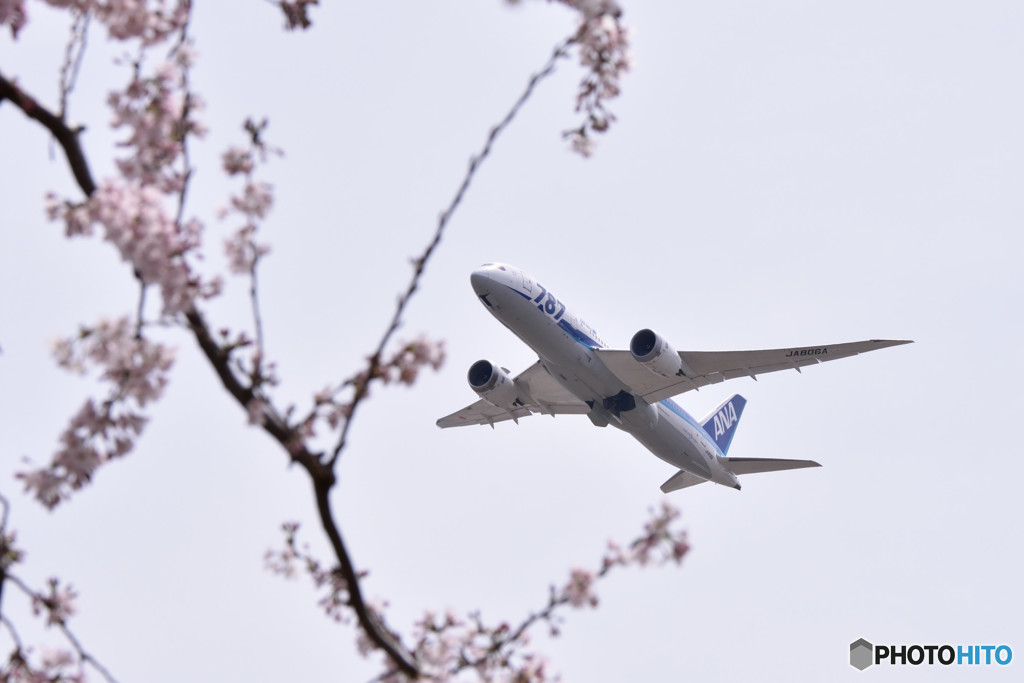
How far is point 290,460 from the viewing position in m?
4.91

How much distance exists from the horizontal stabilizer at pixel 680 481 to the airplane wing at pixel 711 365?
6970mm

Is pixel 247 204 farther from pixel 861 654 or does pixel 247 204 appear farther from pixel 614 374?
pixel 861 654

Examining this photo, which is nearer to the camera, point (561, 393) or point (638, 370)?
point (638, 370)

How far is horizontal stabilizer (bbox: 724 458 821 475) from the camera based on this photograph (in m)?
37.8

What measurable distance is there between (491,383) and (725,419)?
14723mm

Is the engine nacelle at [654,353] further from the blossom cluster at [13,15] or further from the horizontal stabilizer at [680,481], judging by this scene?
the blossom cluster at [13,15]

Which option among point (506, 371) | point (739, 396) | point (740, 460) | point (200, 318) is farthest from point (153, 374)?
point (739, 396)

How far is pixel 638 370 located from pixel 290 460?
93.9 ft

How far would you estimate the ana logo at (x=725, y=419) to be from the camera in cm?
4450

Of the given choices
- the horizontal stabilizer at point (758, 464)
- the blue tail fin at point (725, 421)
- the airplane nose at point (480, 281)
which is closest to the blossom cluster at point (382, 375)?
the airplane nose at point (480, 281)

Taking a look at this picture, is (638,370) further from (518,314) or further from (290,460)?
(290,460)

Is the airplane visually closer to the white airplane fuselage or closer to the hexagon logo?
the white airplane fuselage

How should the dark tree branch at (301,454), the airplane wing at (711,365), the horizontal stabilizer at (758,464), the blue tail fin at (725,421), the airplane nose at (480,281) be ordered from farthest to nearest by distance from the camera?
the blue tail fin at (725,421)
the horizontal stabilizer at (758,464)
the airplane wing at (711,365)
the airplane nose at (480,281)
the dark tree branch at (301,454)

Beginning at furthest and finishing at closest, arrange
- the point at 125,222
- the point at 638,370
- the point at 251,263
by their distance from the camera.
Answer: the point at 638,370 → the point at 251,263 → the point at 125,222
